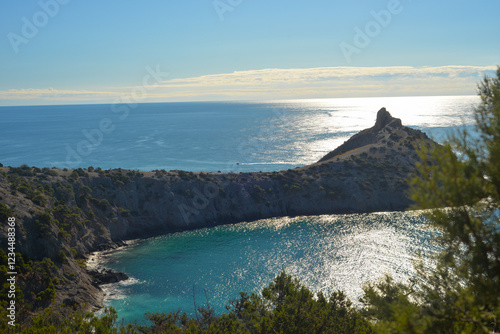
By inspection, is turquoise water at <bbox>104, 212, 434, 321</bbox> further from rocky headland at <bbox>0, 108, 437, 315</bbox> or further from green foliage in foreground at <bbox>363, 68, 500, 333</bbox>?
green foliage in foreground at <bbox>363, 68, 500, 333</bbox>

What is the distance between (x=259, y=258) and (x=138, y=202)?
30.5 m

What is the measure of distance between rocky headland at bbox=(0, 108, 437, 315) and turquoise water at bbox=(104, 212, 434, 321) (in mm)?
4317

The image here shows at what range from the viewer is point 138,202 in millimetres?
78062

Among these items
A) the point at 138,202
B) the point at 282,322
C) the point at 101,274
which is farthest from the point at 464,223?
the point at 138,202

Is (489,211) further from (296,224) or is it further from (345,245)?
(296,224)

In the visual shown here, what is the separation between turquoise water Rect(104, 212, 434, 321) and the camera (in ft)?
162

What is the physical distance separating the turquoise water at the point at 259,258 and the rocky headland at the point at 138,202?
A: 4.32 metres

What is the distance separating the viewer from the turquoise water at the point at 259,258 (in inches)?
1941

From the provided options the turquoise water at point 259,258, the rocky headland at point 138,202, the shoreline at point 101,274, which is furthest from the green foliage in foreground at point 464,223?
the shoreline at point 101,274

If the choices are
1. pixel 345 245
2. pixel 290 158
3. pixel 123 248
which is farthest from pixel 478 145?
pixel 290 158

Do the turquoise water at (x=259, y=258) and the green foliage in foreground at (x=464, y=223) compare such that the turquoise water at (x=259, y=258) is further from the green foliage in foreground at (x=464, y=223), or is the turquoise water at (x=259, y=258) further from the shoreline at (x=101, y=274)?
the green foliage in foreground at (x=464, y=223)

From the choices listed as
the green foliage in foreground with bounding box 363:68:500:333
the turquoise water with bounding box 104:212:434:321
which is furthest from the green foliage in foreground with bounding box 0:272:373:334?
the turquoise water with bounding box 104:212:434:321

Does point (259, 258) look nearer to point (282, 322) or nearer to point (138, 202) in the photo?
point (138, 202)

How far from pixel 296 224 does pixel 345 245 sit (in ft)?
47.8
